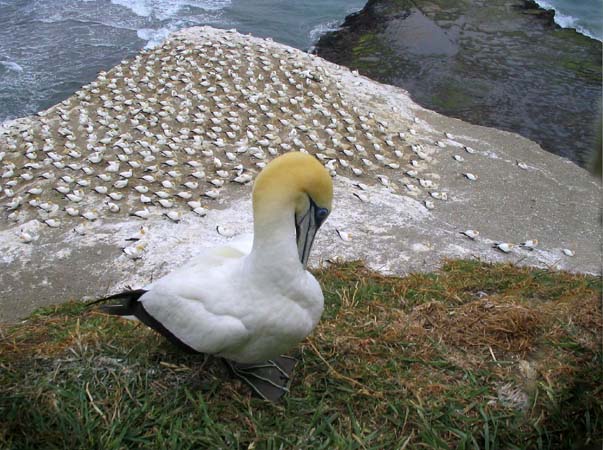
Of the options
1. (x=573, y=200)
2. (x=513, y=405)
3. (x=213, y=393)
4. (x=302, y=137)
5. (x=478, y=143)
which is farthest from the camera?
(x=478, y=143)

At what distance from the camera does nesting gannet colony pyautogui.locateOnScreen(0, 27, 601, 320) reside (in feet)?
19.7

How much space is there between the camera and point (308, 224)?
9.61ft

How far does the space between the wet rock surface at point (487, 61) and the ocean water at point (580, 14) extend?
0.93 metres

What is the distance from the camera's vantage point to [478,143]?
882 cm

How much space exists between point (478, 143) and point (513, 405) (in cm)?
633

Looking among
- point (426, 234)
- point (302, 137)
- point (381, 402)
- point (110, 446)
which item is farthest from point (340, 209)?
point (110, 446)

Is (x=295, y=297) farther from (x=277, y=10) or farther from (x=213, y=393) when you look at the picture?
(x=277, y=10)

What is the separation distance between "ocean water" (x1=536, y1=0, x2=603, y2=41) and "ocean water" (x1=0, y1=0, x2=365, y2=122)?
5.27 m

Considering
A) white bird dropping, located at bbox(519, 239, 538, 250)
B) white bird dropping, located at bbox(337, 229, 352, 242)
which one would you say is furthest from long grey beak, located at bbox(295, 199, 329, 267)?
white bird dropping, located at bbox(519, 239, 538, 250)

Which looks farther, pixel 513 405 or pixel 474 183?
pixel 474 183

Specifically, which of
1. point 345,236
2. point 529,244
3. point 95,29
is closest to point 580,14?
point 95,29

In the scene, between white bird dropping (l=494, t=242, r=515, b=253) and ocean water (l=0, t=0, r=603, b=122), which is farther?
ocean water (l=0, t=0, r=603, b=122)

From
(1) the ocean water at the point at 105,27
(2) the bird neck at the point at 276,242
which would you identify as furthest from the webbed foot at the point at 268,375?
(1) the ocean water at the point at 105,27

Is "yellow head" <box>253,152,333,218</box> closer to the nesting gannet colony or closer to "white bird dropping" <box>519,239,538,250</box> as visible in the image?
the nesting gannet colony
